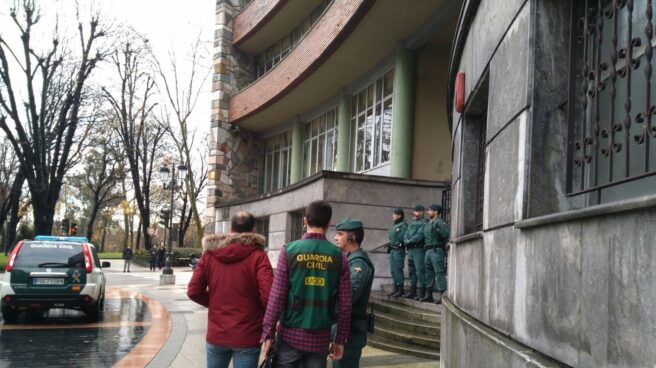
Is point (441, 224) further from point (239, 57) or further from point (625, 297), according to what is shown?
point (239, 57)

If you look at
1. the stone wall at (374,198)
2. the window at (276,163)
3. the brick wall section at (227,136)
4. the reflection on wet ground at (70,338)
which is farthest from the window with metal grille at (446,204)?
the brick wall section at (227,136)

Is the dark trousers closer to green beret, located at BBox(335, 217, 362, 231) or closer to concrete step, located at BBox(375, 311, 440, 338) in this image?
green beret, located at BBox(335, 217, 362, 231)

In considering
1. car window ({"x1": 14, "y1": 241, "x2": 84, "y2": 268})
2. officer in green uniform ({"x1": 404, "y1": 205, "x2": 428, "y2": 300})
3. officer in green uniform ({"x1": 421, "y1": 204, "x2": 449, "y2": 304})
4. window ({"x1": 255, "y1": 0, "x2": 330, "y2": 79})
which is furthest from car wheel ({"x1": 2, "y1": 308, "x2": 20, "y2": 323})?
window ({"x1": 255, "y1": 0, "x2": 330, "y2": 79})

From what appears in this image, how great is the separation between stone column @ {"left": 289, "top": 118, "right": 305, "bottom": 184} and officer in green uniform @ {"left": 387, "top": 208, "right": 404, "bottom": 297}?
13.8 m

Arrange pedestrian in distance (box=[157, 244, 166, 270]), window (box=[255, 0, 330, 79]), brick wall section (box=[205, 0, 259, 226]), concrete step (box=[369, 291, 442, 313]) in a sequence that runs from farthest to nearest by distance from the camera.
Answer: pedestrian in distance (box=[157, 244, 166, 270])
brick wall section (box=[205, 0, 259, 226])
window (box=[255, 0, 330, 79])
concrete step (box=[369, 291, 442, 313])

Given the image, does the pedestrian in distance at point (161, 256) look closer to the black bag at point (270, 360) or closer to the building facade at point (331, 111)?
the building facade at point (331, 111)

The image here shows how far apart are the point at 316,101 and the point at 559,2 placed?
1903 centimetres

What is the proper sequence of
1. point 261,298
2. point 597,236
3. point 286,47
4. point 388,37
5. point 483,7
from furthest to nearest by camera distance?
1. point 286,47
2. point 388,37
3. point 483,7
4. point 261,298
5. point 597,236

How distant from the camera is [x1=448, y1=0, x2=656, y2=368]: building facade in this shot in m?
2.33

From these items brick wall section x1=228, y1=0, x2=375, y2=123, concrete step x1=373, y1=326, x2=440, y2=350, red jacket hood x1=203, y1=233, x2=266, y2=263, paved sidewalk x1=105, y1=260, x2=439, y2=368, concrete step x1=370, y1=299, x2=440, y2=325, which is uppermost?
brick wall section x1=228, y1=0, x2=375, y2=123

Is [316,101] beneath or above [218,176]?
above

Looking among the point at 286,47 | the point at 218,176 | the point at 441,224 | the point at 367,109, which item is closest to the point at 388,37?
the point at 367,109

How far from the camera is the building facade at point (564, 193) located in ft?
7.66

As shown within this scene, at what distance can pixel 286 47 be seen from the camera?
25750mm
